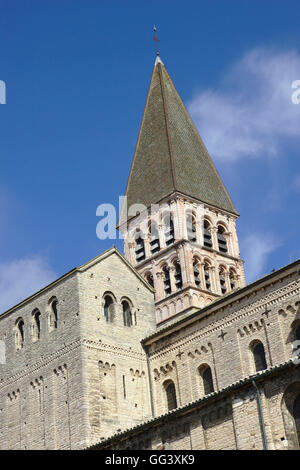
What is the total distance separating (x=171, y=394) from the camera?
1345 inches

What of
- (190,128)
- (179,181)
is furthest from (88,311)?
(190,128)

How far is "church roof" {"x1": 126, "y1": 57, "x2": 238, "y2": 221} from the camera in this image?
171 ft

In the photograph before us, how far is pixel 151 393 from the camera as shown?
34.6 m

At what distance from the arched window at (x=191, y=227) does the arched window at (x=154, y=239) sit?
205cm

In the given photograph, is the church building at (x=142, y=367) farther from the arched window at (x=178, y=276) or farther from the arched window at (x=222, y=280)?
the arched window at (x=222, y=280)

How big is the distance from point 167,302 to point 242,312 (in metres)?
17.0

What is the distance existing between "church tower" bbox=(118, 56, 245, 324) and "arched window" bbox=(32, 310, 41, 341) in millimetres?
12514

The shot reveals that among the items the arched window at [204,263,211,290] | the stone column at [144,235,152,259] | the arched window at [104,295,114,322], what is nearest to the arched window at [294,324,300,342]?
the arched window at [104,295,114,322]

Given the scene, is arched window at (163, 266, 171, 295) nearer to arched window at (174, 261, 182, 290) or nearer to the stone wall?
arched window at (174, 261, 182, 290)

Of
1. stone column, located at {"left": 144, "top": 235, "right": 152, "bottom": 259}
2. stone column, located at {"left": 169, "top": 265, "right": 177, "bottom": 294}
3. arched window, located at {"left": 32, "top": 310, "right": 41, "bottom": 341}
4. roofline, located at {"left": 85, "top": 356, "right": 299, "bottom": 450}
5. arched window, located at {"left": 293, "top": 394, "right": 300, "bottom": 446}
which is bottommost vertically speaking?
arched window, located at {"left": 293, "top": 394, "right": 300, "bottom": 446}

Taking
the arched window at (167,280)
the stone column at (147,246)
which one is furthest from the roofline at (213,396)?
the stone column at (147,246)

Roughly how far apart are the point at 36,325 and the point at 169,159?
19.6m

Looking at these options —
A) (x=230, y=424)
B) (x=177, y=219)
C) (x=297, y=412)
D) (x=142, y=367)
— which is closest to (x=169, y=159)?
(x=177, y=219)

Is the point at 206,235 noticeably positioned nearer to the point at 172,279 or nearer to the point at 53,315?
the point at 172,279
